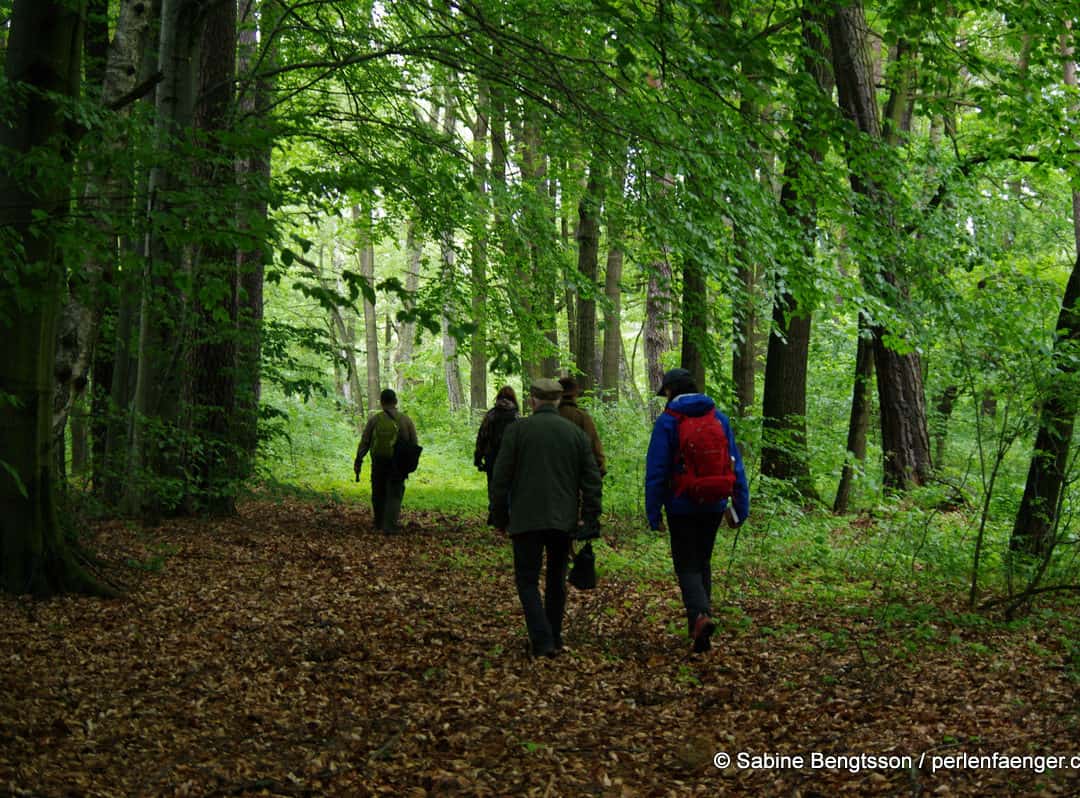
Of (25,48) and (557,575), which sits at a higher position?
(25,48)

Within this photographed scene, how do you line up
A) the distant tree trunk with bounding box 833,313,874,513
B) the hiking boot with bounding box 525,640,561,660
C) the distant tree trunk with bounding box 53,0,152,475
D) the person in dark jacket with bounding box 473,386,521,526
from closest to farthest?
the hiking boot with bounding box 525,640,561,660 → the distant tree trunk with bounding box 53,0,152,475 → the person in dark jacket with bounding box 473,386,521,526 → the distant tree trunk with bounding box 833,313,874,513

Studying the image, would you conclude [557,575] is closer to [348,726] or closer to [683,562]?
[683,562]

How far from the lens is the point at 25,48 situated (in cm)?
639

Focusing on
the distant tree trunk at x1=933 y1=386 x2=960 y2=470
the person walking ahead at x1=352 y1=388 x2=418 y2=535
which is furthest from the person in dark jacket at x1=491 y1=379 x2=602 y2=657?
the distant tree trunk at x1=933 y1=386 x2=960 y2=470

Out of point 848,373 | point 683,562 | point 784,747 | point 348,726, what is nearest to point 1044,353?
point 683,562

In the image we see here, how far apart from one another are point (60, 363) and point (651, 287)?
47.3 feet

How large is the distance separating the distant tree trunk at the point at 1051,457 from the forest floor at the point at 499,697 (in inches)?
56.0

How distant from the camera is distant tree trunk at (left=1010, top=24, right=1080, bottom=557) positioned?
7.04 m

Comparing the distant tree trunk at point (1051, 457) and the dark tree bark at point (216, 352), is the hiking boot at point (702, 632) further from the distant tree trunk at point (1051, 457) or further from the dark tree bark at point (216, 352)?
the dark tree bark at point (216, 352)

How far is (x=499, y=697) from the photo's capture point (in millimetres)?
5617

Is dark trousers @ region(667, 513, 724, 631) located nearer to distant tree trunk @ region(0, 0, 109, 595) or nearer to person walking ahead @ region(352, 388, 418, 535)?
distant tree trunk @ region(0, 0, 109, 595)

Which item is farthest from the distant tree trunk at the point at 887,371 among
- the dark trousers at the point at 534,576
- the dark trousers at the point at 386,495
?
the dark trousers at the point at 534,576

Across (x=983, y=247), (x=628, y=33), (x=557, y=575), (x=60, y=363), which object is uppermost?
(x=628, y=33)

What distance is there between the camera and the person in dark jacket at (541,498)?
636 centimetres
